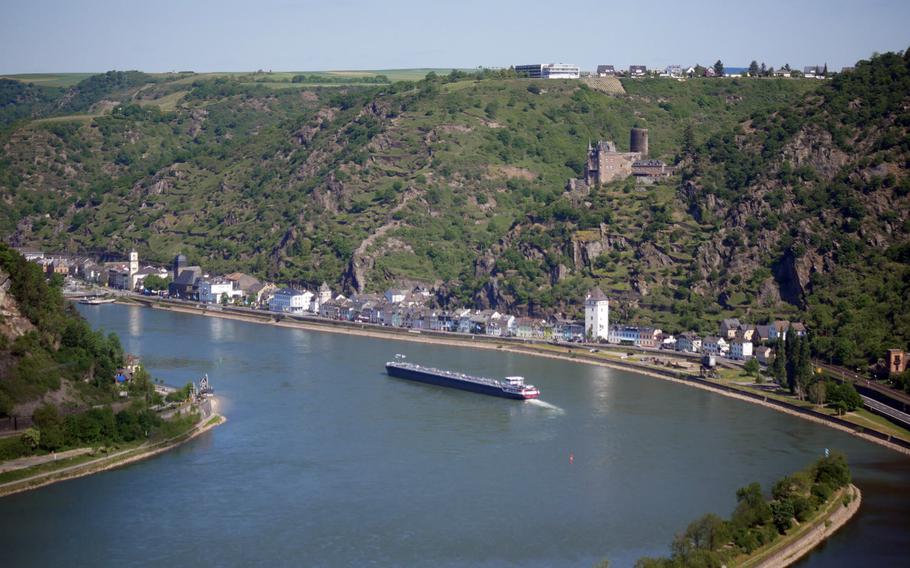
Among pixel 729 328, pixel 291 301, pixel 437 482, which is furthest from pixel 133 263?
pixel 437 482

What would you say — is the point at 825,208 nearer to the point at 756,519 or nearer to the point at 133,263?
the point at 756,519

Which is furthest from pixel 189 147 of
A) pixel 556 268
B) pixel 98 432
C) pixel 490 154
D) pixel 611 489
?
pixel 611 489

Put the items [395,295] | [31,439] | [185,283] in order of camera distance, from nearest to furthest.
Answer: [31,439] → [395,295] → [185,283]

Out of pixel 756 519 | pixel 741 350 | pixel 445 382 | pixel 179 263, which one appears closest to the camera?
pixel 756 519

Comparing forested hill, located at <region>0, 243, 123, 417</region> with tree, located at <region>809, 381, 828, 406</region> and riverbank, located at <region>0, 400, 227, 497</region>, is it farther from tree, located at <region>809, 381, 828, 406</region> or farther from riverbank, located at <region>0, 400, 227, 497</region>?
tree, located at <region>809, 381, 828, 406</region>

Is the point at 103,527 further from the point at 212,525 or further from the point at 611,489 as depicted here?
the point at 611,489

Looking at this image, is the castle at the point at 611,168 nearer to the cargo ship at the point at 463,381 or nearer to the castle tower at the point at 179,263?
the cargo ship at the point at 463,381

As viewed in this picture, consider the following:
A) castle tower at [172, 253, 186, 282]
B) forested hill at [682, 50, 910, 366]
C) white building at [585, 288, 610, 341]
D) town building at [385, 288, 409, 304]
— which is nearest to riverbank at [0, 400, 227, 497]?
white building at [585, 288, 610, 341]
